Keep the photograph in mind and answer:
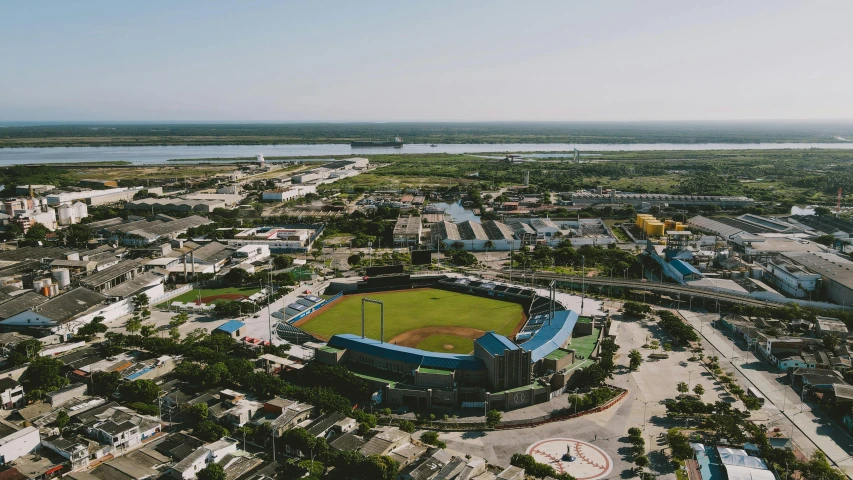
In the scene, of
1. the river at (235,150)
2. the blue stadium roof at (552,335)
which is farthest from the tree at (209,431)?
the river at (235,150)

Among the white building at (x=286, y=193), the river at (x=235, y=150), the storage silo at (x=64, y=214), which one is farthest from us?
the river at (x=235, y=150)

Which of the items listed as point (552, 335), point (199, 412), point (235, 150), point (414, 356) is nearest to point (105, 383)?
point (199, 412)

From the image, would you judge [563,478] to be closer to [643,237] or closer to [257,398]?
[257,398]

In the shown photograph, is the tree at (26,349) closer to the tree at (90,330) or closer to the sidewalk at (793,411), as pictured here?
the tree at (90,330)

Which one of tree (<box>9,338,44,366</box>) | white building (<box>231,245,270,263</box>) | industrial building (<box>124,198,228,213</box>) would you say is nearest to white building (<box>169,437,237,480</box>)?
tree (<box>9,338,44,366</box>)

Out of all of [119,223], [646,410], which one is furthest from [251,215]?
[646,410]

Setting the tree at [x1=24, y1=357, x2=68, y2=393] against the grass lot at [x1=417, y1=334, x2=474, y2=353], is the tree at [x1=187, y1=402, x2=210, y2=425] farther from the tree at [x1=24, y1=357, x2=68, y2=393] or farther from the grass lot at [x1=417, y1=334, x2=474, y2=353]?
the grass lot at [x1=417, y1=334, x2=474, y2=353]
